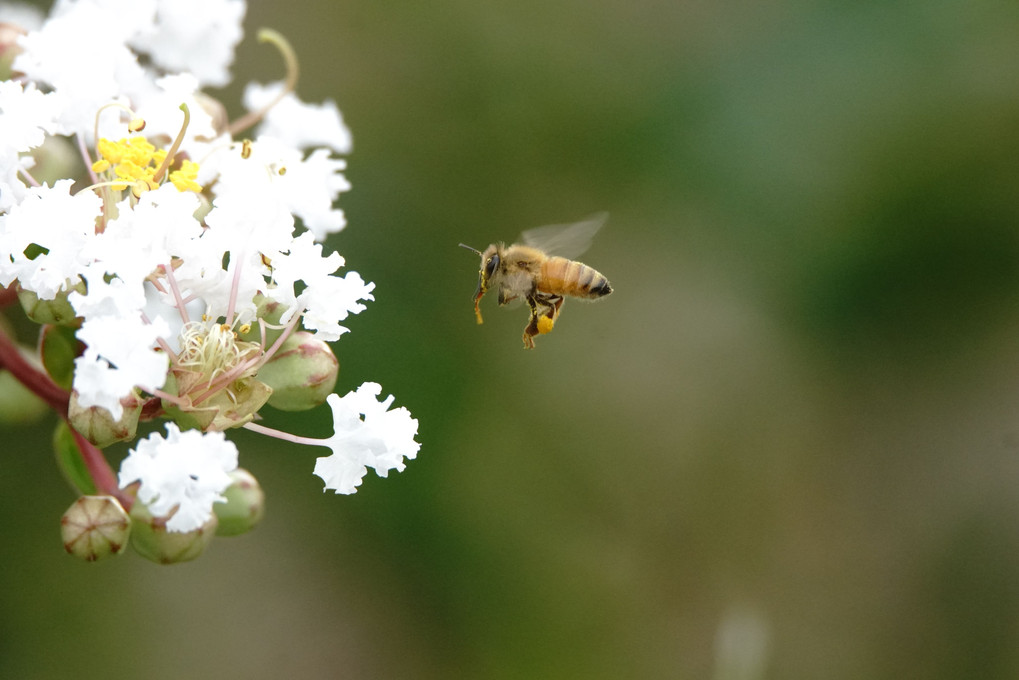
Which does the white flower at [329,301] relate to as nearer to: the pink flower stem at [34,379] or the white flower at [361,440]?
the white flower at [361,440]

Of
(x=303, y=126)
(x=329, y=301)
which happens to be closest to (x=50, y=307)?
(x=329, y=301)

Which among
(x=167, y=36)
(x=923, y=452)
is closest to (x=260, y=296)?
(x=167, y=36)

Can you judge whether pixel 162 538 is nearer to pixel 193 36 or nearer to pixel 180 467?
pixel 180 467

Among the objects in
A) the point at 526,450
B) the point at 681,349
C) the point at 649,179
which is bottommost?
the point at 526,450

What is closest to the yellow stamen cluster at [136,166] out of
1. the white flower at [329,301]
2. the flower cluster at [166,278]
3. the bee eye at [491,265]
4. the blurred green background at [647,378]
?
the flower cluster at [166,278]

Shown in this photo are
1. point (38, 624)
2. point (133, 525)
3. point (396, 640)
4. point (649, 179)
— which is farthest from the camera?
point (649, 179)

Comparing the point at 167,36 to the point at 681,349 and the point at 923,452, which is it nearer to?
the point at 681,349

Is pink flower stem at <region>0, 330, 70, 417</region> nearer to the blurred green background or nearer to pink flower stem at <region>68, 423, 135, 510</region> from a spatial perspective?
pink flower stem at <region>68, 423, 135, 510</region>

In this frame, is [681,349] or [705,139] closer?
[705,139]
